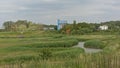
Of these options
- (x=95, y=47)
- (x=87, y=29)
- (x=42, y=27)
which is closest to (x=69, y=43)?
(x=95, y=47)

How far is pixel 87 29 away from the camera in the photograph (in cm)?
10100

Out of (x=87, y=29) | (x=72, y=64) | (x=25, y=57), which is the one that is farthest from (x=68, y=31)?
(x=72, y=64)

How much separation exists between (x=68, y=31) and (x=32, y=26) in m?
50.8

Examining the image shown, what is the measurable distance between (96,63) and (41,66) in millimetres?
2231

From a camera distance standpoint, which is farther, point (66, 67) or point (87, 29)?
point (87, 29)

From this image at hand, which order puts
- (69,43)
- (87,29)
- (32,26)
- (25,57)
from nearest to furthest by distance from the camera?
(25,57) → (69,43) → (87,29) → (32,26)

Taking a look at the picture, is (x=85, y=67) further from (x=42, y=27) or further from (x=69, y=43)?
(x=42, y=27)

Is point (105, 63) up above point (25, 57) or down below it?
above

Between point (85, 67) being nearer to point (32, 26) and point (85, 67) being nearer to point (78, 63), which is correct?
point (78, 63)

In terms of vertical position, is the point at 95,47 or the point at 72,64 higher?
the point at 72,64

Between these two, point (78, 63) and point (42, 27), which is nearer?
point (78, 63)

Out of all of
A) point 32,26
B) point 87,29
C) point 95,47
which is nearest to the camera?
point 95,47

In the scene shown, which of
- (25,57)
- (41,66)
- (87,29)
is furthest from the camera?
(87,29)

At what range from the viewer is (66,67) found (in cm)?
1037
